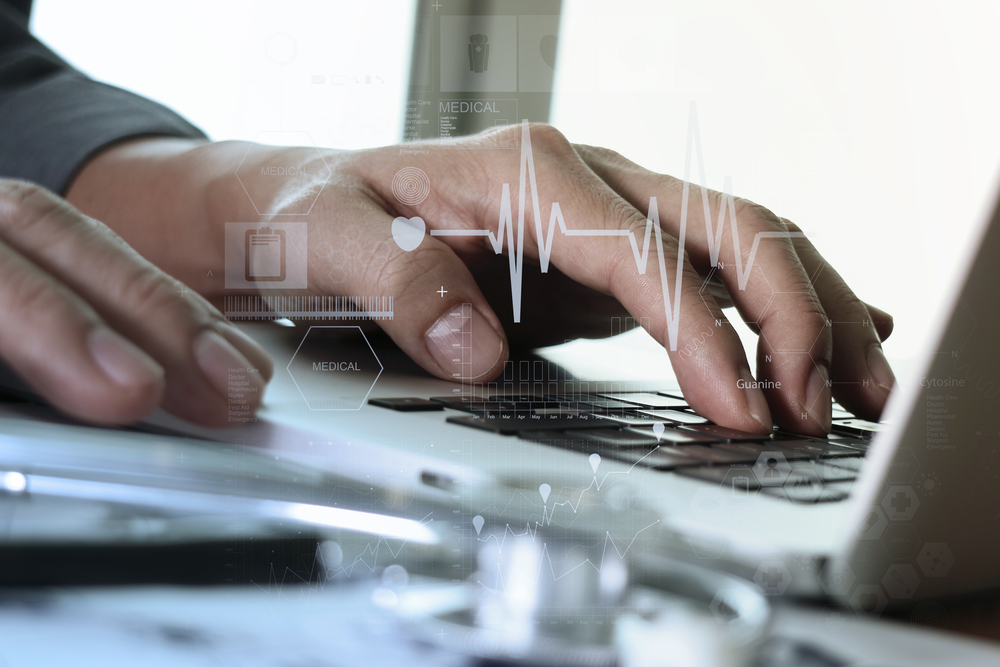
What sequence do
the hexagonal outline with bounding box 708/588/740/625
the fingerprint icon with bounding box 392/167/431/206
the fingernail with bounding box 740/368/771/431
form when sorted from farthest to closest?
the fingerprint icon with bounding box 392/167/431/206
the fingernail with bounding box 740/368/771/431
the hexagonal outline with bounding box 708/588/740/625

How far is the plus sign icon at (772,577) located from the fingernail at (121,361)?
0.20m

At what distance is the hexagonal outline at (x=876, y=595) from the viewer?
7.0 inches

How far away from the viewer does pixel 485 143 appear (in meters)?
0.41

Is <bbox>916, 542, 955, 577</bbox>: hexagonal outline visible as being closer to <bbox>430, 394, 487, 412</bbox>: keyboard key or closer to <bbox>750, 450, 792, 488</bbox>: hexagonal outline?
<bbox>750, 450, 792, 488</bbox>: hexagonal outline

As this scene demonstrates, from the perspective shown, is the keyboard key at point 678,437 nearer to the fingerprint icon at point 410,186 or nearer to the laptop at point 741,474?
the laptop at point 741,474

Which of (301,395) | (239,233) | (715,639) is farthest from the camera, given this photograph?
(239,233)

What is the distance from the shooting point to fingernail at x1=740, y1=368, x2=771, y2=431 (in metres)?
0.28

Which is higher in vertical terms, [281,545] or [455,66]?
[455,66]

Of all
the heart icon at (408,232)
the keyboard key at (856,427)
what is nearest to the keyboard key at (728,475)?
the keyboard key at (856,427)

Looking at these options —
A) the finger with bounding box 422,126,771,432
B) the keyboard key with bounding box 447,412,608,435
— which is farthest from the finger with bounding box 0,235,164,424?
the finger with bounding box 422,126,771,432

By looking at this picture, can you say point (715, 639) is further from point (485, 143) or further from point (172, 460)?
point (485, 143)

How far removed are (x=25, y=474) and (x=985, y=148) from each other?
0.39m

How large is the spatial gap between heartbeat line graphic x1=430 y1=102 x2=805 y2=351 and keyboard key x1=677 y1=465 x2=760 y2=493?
112 millimetres

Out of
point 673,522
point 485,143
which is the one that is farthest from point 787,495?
point 485,143
